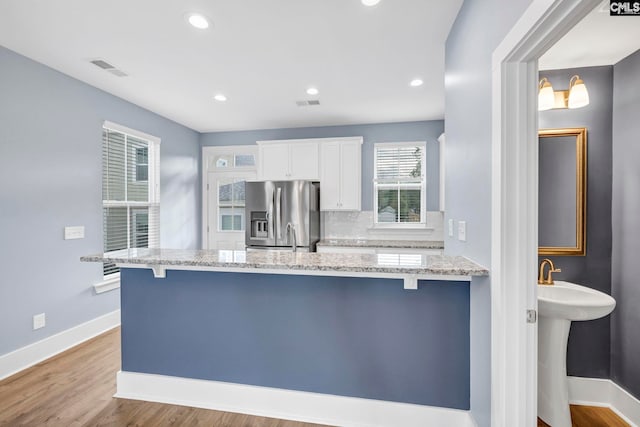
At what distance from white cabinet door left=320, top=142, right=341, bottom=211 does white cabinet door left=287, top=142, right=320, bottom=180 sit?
10cm

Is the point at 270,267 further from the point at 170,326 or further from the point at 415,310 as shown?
the point at 170,326

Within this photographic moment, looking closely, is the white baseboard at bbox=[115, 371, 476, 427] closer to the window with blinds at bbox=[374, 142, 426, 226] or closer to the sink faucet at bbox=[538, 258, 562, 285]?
the sink faucet at bbox=[538, 258, 562, 285]

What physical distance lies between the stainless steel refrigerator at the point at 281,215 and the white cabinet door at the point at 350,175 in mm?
432

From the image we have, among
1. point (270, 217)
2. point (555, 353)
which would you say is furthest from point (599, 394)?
point (270, 217)

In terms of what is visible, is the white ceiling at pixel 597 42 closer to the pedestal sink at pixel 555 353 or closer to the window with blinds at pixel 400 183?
the pedestal sink at pixel 555 353

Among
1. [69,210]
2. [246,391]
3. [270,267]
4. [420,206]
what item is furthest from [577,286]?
[69,210]

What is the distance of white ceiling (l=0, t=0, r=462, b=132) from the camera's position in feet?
6.52

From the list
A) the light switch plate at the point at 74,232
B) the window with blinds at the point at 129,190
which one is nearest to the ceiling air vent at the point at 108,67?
the window with blinds at the point at 129,190

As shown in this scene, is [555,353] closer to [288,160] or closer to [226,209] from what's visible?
[288,160]

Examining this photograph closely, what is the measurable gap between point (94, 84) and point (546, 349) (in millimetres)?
4415

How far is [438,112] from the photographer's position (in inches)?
162

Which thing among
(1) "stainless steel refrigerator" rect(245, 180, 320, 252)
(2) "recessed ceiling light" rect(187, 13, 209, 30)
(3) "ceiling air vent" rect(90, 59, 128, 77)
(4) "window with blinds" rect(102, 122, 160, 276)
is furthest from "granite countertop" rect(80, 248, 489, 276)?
(1) "stainless steel refrigerator" rect(245, 180, 320, 252)

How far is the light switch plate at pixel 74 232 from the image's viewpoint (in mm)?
2960

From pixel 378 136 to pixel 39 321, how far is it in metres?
4.31
